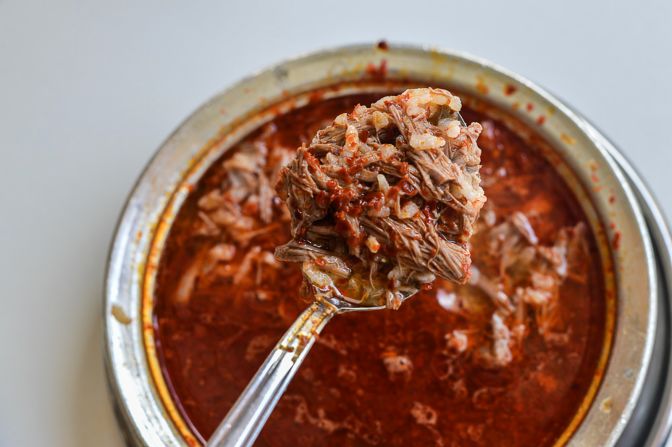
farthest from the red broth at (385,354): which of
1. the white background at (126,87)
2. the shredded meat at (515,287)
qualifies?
the white background at (126,87)

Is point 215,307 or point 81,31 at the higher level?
point 81,31

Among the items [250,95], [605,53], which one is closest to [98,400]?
[250,95]

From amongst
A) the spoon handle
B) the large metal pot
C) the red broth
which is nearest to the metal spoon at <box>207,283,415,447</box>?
the spoon handle

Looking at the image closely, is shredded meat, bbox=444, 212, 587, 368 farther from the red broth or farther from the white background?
the white background

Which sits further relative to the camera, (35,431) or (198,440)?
(35,431)

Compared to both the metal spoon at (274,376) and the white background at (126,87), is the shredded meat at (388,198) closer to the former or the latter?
the metal spoon at (274,376)

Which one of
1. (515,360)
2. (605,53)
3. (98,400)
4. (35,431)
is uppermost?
(605,53)

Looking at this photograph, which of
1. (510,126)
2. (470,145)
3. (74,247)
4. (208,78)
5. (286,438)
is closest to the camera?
(470,145)

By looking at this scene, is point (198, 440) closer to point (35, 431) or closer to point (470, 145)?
point (35, 431)
